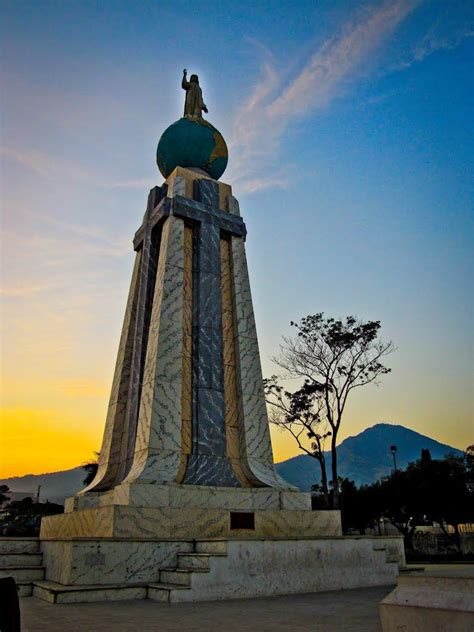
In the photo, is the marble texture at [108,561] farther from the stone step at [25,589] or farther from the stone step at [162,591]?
the stone step at [162,591]

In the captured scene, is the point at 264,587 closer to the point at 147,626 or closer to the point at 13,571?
the point at 147,626

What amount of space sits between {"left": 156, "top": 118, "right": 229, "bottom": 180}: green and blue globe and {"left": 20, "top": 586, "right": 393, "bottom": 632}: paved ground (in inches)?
491

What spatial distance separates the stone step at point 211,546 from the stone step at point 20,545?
3.48m

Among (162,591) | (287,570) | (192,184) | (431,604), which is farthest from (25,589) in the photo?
(192,184)

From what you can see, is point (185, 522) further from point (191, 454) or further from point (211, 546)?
point (191, 454)

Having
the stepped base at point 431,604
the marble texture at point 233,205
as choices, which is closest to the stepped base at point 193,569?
the stepped base at point 431,604

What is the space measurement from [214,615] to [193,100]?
15382mm

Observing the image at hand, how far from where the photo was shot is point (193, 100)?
17.0 metres

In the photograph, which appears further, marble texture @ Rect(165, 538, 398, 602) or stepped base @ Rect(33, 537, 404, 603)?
marble texture @ Rect(165, 538, 398, 602)

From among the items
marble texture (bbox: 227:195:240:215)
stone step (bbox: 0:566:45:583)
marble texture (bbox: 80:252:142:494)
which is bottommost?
stone step (bbox: 0:566:45:583)

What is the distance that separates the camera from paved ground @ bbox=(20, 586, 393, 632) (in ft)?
18.8

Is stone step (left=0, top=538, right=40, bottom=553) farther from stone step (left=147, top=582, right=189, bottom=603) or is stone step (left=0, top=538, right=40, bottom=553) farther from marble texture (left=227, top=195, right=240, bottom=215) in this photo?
marble texture (left=227, top=195, right=240, bottom=215)

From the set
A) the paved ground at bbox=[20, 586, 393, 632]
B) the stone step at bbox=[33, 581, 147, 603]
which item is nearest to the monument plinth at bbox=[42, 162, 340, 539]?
Answer: the stone step at bbox=[33, 581, 147, 603]

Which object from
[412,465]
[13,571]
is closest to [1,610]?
[13,571]
